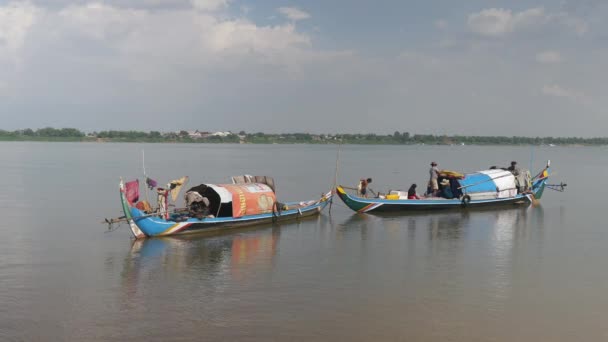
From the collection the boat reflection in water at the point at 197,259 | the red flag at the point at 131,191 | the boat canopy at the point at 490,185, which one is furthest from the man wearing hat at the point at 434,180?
the red flag at the point at 131,191

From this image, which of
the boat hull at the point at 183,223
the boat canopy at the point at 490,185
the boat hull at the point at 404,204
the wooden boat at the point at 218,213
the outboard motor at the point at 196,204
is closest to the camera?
the boat hull at the point at 183,223

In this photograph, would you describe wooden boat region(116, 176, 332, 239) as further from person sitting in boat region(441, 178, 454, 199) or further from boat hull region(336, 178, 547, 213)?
person sitting in boat region(441, 178, 454, 199)

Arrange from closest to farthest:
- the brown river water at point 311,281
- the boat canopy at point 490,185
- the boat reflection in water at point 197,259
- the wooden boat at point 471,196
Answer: the brown river water at point 311,281 → the boat reflection in water at point 197,259 → the wooden boat at point 471,196 → the boat canopy at point 490,185

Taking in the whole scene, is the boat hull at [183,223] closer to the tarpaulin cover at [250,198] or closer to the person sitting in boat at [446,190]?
the tarpaulin cover at [250,198]

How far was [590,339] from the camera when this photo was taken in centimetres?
799

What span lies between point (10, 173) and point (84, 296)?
28356 millimetres

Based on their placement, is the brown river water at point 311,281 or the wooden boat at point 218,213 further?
the wooden boat at point 218,213

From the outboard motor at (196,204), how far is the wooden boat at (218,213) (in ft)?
0.09

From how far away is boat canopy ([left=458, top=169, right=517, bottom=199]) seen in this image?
816 inches

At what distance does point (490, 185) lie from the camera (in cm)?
2123

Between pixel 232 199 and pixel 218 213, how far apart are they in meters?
0.54

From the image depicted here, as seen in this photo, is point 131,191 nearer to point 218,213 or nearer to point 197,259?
point 218,213

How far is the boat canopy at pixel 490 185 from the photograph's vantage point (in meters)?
20.7

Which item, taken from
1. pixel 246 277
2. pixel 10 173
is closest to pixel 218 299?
pixel 246 277
